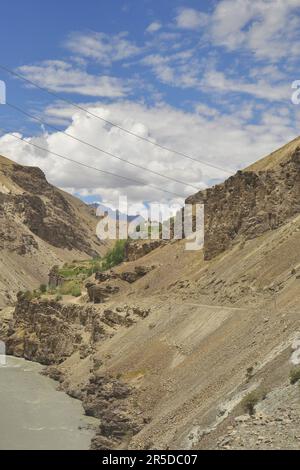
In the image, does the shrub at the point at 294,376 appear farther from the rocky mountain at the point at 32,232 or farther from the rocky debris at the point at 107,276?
the rocky mountain at the point at 32,232

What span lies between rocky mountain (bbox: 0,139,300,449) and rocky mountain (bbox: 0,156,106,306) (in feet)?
158

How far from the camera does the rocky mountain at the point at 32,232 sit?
4588 inches

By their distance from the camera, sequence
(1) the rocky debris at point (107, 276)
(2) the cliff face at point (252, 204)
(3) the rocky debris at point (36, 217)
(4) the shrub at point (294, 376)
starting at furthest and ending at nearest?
(3) the rocky debris at point (36, 217) → (1) the rocky debris at point (107, 276) → (2) the cliff face at point (252, 204) → (4) the shrub at point (294, 376)

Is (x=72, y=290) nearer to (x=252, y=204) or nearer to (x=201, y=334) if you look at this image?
(x=252, y=204)

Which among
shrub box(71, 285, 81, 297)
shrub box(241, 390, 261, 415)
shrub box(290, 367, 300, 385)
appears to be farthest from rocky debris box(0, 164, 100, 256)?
shrub box(290, 367, 300, 385)

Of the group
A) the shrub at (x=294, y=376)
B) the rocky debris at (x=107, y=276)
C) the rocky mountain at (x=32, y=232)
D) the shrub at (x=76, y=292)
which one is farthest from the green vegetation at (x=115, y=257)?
the shrub at (x=294, y=376)

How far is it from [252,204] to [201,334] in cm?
1537

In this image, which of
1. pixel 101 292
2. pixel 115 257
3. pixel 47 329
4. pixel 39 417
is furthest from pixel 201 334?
pixel 115 257

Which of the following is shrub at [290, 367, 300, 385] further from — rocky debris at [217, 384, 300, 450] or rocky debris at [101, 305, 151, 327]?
rocky debris at [101, 305, 151, 327]

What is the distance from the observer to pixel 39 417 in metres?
32.9

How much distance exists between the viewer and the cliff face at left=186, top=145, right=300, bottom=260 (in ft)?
133

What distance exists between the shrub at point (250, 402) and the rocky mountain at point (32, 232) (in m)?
82.2

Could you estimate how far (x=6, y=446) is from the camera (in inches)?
1045
